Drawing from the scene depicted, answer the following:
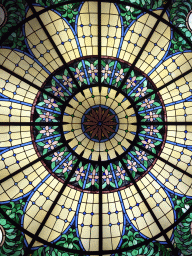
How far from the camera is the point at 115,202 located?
1373 cm

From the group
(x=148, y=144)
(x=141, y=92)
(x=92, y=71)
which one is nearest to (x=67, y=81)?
(x=92, y=71)

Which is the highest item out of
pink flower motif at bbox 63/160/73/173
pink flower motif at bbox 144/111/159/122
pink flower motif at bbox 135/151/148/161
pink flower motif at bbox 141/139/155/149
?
pink flower motif at bbox 144/111/159/122

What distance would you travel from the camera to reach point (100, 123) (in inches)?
551

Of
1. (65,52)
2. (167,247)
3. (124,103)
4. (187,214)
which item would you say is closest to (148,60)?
(124,103)

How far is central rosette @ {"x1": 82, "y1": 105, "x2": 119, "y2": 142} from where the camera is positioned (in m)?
14.0

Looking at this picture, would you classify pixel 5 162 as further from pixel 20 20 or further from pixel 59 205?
pixel 20 20

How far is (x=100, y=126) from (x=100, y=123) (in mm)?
117

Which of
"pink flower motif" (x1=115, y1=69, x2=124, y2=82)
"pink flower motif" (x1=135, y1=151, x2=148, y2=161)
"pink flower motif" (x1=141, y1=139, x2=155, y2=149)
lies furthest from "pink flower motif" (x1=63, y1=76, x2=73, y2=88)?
"pink flower motif" (x1=135, y1=151, x2=148, y2=161)

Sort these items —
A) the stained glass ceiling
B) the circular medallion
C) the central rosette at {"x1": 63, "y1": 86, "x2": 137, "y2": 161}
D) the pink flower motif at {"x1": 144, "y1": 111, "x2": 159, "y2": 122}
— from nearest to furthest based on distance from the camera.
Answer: the stained glass ceiling, the circular medallion, the pink flower motif at {"x1": 144, "y1": 111, "x2": 159, "y2": 122}, the central rosette at {"x1": 63, "y1": 86, "x2": 137, "y2": 161}

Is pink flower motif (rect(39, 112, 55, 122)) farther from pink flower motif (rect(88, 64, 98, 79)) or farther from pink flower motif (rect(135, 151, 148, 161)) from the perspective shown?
pink flower motif (rect(135, 151, 148, 161))

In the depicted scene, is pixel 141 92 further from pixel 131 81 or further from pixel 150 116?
pixel 150 116

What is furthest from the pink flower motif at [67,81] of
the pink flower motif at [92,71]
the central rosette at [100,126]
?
the pink flower motif at [92,71]

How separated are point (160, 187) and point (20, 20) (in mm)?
7935

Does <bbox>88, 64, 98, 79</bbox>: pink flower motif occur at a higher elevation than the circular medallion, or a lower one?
higher
